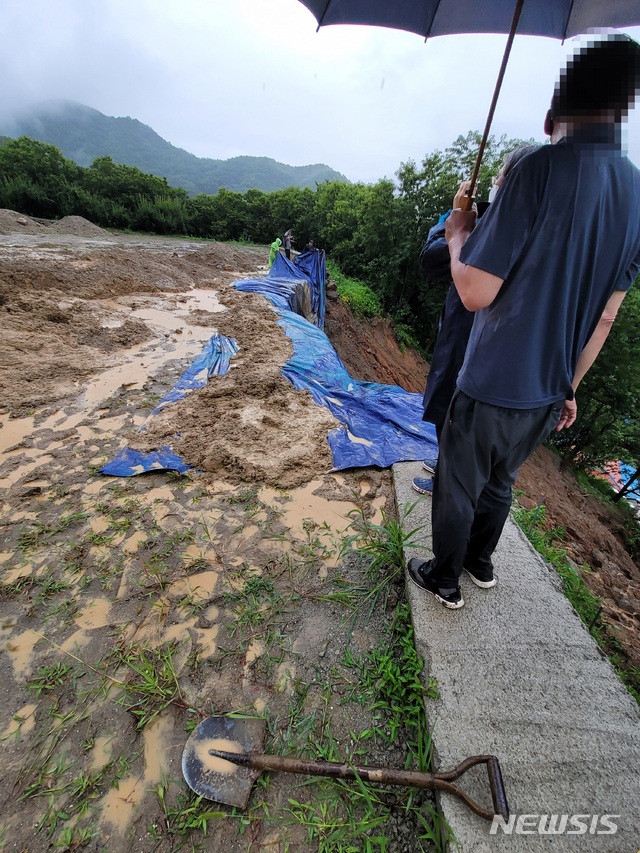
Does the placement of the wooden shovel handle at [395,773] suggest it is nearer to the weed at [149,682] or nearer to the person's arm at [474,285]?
the weed at [149,682]

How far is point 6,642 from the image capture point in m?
1.46

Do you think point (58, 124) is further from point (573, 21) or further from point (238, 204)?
point (573, 21)

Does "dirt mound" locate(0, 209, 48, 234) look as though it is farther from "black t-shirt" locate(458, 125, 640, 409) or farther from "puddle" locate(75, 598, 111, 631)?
"black t-shirt" locate(458, 125, 640, 409)

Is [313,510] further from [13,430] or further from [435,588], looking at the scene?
[13,430]

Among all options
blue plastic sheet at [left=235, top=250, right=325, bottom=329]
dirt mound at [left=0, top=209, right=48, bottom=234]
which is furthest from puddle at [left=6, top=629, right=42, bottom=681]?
dirt mound at [left=0, top=209, right=48, bottom=234]

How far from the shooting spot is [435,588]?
1.47 metres

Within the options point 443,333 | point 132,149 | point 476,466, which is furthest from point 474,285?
point 132,149

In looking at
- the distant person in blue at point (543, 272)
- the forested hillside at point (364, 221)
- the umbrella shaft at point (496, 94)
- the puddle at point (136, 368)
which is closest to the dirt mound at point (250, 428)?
the puddle at point (136, 368)

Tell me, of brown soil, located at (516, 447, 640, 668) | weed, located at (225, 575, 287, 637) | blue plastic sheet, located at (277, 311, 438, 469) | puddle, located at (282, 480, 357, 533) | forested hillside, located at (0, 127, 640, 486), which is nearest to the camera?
weed, located at (225, 575, 287, 637)

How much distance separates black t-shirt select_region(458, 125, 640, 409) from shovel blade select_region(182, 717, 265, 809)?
137 cm

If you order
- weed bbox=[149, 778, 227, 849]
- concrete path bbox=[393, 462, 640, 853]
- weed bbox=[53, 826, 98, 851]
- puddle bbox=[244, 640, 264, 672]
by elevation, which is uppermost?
concrete path bbox=[393, 462, 640, 853]

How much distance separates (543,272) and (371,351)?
347 inches

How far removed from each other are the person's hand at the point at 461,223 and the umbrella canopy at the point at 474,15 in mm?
1142

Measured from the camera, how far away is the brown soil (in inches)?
115
